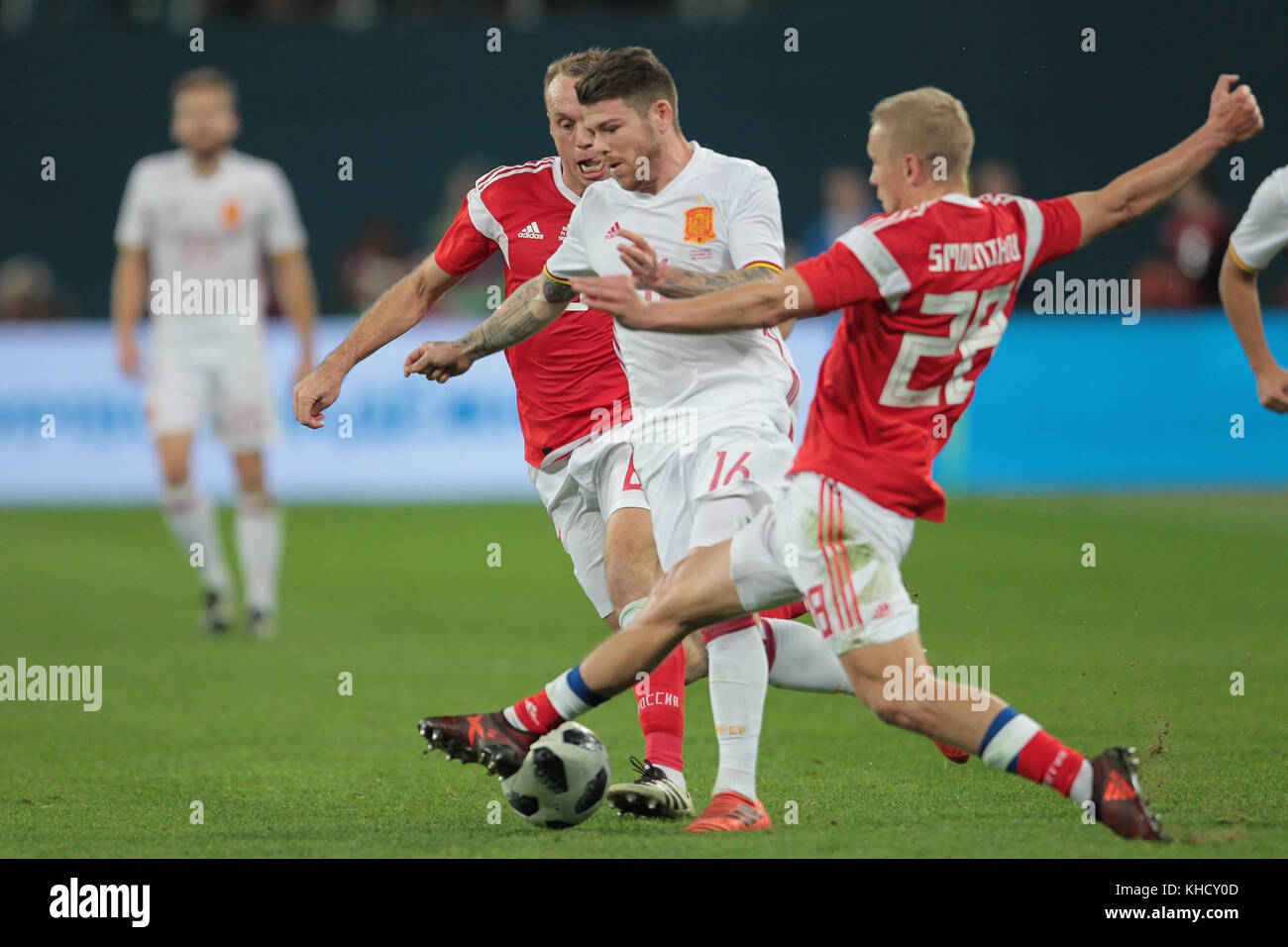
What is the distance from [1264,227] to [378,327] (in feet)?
9.95

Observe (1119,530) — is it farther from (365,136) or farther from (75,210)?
(75,210)

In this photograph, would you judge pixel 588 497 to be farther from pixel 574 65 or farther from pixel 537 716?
pixel 574 65

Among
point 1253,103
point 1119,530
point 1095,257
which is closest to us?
point 1253,103

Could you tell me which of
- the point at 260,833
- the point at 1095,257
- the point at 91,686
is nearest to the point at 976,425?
the point at 1095,257

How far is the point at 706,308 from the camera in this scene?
4477 mm

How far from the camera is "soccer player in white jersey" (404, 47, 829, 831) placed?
17.2ft

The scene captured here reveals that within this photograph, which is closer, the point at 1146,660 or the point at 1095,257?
the point at 1146,660

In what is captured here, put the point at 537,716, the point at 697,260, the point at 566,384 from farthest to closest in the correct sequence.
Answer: the point at 566,384, the point at 697,260, the point at 537,716

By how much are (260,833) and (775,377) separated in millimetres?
2096

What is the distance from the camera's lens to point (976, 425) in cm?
1595

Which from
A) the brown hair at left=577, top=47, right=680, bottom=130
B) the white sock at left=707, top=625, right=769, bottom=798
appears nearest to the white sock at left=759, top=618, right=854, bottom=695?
the white sock at left=707, top=625, right=769, bottom=798

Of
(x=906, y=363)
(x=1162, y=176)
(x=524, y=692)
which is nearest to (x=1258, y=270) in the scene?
(x=1162, y=176)

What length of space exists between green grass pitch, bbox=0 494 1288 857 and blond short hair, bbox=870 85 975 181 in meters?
1.84

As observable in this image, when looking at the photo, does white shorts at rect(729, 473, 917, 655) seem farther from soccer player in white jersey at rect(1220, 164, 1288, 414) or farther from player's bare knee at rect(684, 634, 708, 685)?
soccer player in white jersey at rect(1220, 164, 1288, 414)
